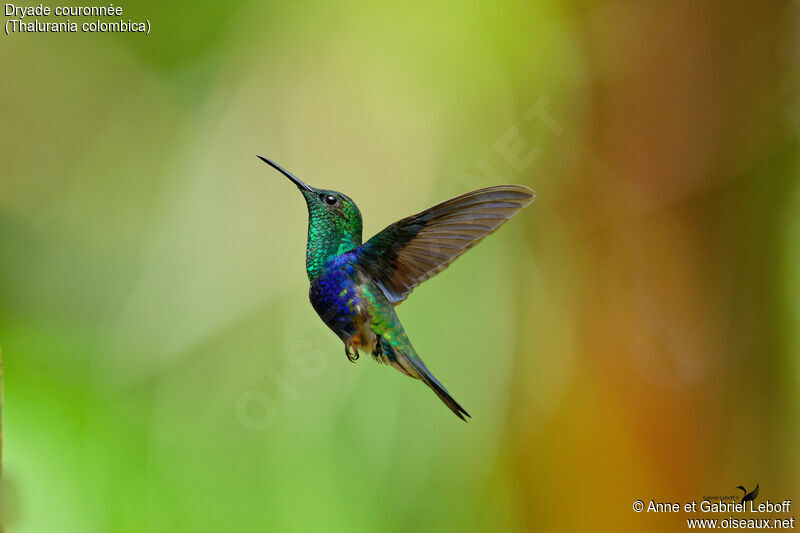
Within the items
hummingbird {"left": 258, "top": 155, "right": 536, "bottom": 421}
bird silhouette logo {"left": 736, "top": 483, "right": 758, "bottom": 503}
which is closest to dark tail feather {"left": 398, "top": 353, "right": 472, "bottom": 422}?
hummingbird {"left": 258, "top": 155, "right": 536, "bottom": 421}

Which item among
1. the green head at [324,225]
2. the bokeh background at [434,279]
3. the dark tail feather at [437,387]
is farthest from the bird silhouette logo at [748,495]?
the green head at [324,225]

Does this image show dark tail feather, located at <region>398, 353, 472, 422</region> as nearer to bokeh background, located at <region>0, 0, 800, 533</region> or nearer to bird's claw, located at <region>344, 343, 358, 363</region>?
bird's claw, located at <region>344, 343, 358, 363</region>

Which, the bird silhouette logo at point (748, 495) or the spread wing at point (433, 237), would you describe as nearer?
the spread wing at point (433, 237)

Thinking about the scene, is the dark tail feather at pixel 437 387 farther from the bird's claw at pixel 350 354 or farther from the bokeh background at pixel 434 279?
the bokeh background at pixel 434 279

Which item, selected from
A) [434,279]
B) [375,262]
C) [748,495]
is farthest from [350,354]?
[748,495]

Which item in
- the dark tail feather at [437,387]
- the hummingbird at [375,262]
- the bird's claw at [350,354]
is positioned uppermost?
the hummingbird at [375,262]

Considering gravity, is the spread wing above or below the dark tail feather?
above

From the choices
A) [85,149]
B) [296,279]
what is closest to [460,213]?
[296,279]

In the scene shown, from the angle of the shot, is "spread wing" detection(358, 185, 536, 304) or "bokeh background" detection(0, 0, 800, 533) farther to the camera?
"bokeh background" detection(0, 0, 800, 533)
